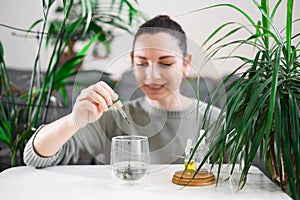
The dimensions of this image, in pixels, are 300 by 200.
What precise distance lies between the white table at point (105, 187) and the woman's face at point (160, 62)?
0.72ft

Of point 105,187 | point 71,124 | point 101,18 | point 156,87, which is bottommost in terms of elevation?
point 105,187

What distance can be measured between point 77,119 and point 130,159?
214 millimetres

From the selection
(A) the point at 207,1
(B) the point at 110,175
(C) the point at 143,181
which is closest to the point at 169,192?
(C) the point at 143,181

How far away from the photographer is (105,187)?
1053 millimetres

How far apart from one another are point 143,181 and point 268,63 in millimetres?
415

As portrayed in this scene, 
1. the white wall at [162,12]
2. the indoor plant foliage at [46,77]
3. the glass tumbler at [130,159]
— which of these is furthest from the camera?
the white wall at [162,12]

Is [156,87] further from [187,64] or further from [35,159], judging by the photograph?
[35,159]

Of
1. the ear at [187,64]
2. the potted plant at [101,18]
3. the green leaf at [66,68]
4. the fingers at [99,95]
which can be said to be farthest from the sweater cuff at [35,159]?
the potted plant at [101,18]

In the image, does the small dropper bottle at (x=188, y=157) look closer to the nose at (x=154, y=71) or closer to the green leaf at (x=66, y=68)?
the nose at (x=154, y=71)

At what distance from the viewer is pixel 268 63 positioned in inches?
40.5

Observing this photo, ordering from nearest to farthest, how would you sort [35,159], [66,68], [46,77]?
[35,159], [46,77], [66,68]

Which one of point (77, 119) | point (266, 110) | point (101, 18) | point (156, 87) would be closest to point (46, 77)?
point (101, 18)

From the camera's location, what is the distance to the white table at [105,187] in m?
0.98

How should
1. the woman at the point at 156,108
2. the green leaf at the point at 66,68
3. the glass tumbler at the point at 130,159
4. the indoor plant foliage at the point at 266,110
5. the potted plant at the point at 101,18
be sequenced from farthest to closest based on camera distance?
the potted plant at the point at 101,18, the green leaf at the point at 66,68, the woman at the point at 156,108, the glass tumbler at the point at 130,159, the indoor plant foliage at the point at 266,110
